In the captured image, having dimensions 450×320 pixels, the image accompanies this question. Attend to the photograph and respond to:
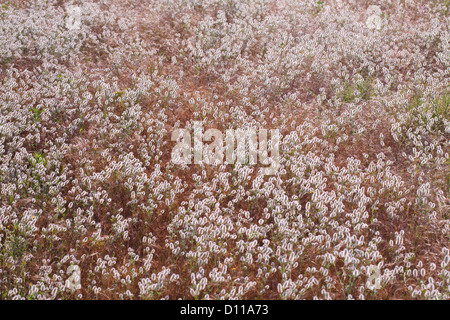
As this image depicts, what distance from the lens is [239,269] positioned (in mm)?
3834

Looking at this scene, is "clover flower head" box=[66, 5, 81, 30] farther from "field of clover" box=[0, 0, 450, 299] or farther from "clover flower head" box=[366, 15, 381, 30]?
"clover flower head" box=[366, 15, 381, 30]

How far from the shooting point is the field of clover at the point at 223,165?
372 centimetres

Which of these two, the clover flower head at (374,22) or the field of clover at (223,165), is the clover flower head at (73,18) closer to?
the field of clover at (223,165)

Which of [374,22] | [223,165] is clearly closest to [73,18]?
[223,165]

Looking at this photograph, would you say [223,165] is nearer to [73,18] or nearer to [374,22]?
[73,18]

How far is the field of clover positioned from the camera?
12.2ft

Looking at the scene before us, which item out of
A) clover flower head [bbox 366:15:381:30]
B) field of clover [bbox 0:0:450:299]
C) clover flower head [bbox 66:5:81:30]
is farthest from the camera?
clover flower head [bbox 366:15:381:30]

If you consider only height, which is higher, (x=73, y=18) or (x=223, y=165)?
(x=73, y=18)

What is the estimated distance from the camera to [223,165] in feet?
15.6

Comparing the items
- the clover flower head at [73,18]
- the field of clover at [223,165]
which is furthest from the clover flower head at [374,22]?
the clover flower head at [73,18]

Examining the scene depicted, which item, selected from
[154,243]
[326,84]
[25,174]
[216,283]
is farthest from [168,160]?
[326,84]

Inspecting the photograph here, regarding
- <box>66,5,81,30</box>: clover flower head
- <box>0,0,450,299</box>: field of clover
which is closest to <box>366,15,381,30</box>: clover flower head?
<box>0,0,450,299</box>: field of clover
